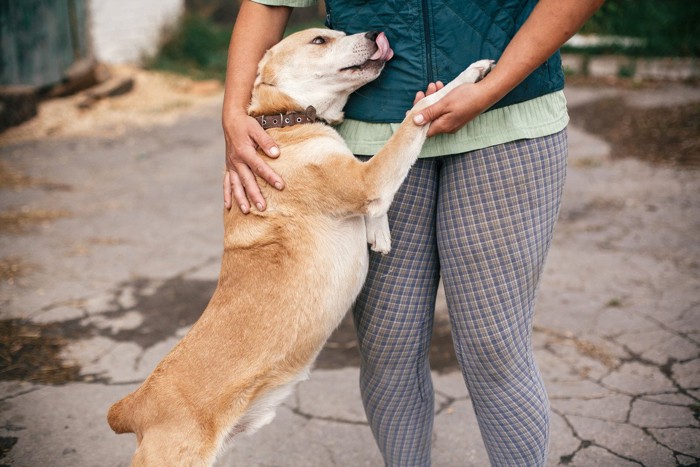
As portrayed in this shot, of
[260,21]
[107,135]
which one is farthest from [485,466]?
[107,135]

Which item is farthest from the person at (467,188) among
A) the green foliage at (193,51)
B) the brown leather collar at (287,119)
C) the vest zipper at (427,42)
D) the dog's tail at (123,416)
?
the green foliage at (193,51)

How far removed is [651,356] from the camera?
10.9ft

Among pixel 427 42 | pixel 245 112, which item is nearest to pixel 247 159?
pixel 245 112

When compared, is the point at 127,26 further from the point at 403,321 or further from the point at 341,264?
the point at 403,321

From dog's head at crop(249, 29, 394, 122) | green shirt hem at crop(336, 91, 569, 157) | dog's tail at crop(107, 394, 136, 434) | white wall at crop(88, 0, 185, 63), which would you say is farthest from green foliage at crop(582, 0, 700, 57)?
dog's tail at crop(107, 394, 136, 434)

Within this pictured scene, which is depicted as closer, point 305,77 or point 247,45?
point 247,45

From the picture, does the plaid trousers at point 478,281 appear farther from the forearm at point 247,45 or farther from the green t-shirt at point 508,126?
the forearm at point 247,45

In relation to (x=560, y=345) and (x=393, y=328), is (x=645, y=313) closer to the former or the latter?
(x=560, y=345)

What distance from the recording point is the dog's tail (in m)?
1.94

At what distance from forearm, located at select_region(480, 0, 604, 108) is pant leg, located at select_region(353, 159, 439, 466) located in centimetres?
34

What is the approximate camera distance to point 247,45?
Result: 6.97 ft

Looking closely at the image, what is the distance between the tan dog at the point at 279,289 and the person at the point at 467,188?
69 millimetres

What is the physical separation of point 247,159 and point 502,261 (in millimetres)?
805

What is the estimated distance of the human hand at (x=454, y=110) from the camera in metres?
1.67
